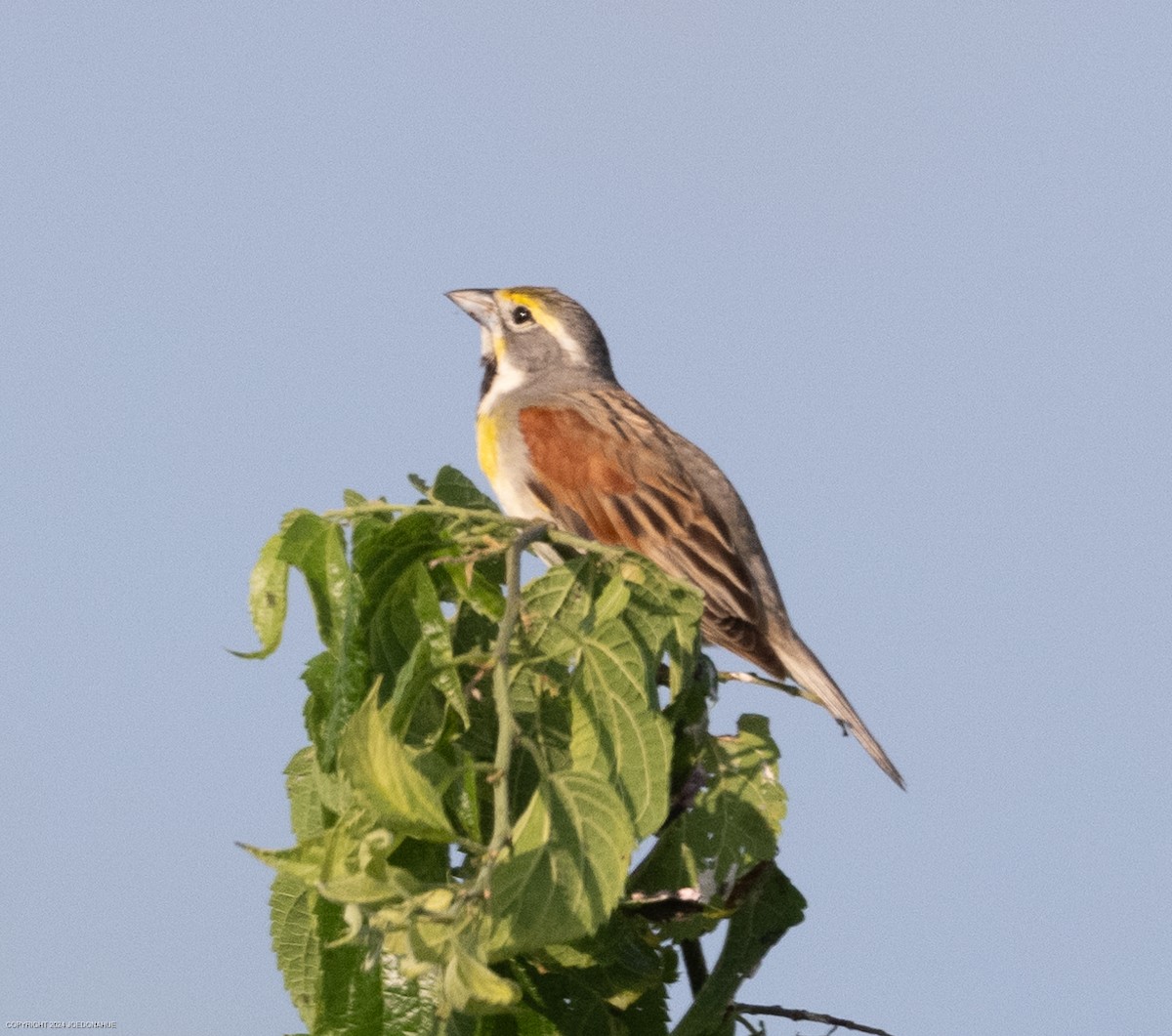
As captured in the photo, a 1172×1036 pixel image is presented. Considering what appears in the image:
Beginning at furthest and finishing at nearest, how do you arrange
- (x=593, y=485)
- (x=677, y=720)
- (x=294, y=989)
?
(x=593, y=485) → (x=677, y=720) → (x=294, y=989)

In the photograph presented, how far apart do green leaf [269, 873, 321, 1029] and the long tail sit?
2.43 meters

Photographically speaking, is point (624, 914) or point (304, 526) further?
point (624, 914)

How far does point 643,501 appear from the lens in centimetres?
645

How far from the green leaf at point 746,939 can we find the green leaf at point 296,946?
0.84 meters

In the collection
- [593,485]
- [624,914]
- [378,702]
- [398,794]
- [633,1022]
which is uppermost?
[593,485]

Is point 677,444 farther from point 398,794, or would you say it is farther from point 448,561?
point 398,794

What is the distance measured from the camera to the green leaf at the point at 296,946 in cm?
361

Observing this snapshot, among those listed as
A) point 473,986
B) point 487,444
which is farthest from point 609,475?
point 473,986

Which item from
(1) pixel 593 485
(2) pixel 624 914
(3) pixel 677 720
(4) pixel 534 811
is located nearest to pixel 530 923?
(4) pixel 534 811

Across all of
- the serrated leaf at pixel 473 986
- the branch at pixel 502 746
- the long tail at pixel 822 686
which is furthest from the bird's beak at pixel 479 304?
the serrated leaf at pixel 473 986

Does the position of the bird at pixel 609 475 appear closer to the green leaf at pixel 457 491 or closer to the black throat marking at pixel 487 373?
the black throat marking at pixel 487 373

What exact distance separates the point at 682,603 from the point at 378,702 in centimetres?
66

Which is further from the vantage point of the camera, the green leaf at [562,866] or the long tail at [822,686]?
the long tail at [822,686]

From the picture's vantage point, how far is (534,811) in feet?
9.46
